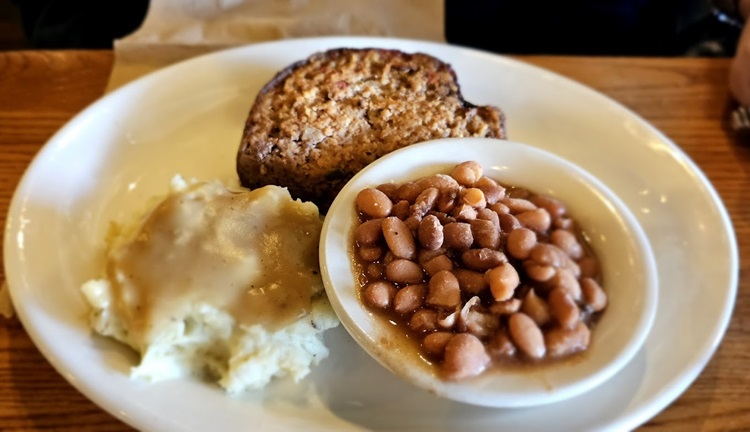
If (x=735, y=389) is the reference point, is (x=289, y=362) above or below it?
above

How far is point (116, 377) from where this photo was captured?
1.41 metres

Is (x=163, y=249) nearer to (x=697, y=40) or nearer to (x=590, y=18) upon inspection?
(x=590, y=18)

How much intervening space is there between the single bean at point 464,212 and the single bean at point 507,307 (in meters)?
0.22

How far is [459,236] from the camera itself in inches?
57.0

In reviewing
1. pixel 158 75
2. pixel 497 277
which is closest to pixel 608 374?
pixel 497 277

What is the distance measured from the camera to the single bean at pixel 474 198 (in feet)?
4.98

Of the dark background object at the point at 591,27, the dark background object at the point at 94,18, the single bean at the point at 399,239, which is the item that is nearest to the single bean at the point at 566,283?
the single bean at the point at 399,239

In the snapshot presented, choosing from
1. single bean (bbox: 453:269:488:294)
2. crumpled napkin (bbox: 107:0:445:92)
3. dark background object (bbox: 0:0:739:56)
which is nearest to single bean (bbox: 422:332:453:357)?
single bean (bbox: 453:269:488:294)

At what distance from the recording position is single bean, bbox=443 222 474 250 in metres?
1.45

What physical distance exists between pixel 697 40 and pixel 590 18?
1.66 ft

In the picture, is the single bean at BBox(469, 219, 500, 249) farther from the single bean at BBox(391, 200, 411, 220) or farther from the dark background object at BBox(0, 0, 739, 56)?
the dark background object at BBox(0, 0, 739, 56)

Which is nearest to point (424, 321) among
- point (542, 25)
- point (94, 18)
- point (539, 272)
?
point (539, 272)

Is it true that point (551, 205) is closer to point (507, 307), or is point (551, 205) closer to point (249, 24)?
point (507, 307)

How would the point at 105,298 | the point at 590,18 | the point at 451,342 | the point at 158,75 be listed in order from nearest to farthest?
the point at 451,342 → the point at 105,298 → the point at 158,75 → the point at 590,18
